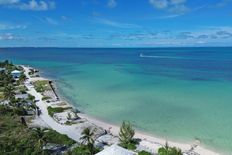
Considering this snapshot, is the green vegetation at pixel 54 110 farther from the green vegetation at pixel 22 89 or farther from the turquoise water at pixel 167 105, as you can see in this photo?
the green vegetation at pixel 22 89

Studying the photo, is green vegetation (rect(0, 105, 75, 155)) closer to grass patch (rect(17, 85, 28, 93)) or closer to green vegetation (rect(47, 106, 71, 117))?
green vegetation (rect(47, 106, 71, 117))

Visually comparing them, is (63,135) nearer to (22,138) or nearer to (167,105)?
(22,138)

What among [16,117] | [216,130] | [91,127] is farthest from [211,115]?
[16,117]

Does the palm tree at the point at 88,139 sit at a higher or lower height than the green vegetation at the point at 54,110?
higher

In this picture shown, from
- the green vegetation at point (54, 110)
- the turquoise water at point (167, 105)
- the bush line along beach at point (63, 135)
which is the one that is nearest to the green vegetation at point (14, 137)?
the bush line along beach at point (63, 135)

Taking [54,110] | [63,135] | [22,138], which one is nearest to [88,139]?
[63,135]

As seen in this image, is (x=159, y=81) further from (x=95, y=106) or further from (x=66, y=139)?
(x=66, y=139)

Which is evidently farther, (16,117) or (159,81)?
(159,81)

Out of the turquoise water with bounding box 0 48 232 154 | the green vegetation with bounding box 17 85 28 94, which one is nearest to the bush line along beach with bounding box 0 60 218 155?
the turquoise water with bounding box 0 48 232 154
